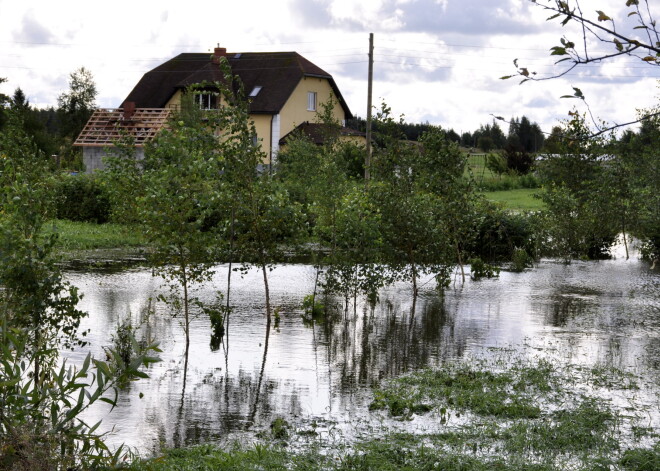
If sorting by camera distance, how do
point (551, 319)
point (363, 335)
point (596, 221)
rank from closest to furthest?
point (363, 335)
point (551, 319)
point (596, 221)

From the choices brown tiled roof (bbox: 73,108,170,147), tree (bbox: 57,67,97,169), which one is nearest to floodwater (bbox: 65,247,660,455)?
brown tiled roof (bbox: 73,108,170,147)

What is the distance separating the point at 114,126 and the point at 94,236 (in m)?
22.0

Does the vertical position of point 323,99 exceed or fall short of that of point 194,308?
it exceeds it

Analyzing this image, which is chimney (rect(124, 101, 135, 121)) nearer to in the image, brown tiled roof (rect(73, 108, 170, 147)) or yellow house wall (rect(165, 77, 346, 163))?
brown tiled roof (rect(73, 108, 170, 147))

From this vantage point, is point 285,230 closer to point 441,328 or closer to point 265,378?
point 441,328

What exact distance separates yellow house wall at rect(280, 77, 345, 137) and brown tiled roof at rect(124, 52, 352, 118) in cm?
63

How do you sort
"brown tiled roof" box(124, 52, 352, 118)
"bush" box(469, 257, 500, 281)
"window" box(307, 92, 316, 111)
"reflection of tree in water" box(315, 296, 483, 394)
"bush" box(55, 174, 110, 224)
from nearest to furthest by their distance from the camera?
1. "reflection of tree in water" box(315, 296, 483, 394)
2. "bush" box(469, 257, 500, 281)
3. "bush" box(55, 174, 110, 224)
4. "brown tiled roof" box(124, 52, 352, 118)
5. "window" box(307, 92, 316, 111)

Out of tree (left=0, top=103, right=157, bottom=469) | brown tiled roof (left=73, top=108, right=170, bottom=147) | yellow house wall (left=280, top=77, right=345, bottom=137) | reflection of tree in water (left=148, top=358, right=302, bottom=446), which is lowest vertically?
reflection of tree in water (left=148, top=358, right=302, bottom=446)

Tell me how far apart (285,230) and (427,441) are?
298 inches

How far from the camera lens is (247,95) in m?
55.1

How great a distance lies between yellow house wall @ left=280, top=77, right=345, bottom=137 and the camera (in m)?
56.7

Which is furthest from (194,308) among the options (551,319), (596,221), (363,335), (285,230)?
(596,221)

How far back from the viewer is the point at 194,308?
16969 millimetres

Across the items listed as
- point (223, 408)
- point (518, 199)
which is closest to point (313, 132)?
point (518, 199)
